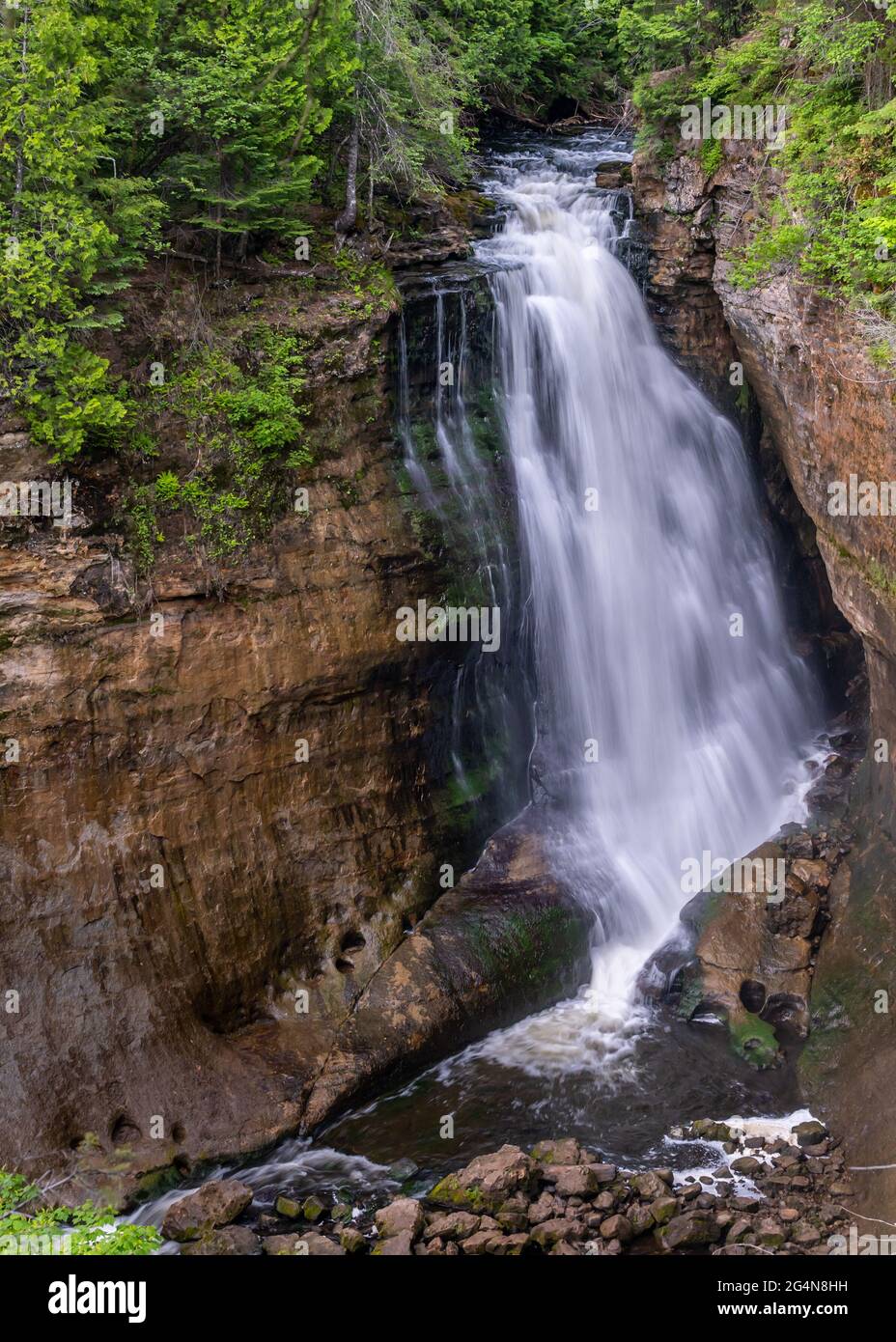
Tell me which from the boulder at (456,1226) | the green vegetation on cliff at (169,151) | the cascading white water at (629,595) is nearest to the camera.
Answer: the boulder at (456,1226)

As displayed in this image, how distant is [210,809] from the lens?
34.8 ft

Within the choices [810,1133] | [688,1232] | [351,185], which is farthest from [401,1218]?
[351,185]

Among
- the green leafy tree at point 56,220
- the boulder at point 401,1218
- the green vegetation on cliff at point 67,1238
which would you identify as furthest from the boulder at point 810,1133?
the green leafy tree at point 56,220

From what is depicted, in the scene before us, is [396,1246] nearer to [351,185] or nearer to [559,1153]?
[559,1153]

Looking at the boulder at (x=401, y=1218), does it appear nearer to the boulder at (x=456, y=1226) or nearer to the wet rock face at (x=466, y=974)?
the boulder at (x=456, y=1226)

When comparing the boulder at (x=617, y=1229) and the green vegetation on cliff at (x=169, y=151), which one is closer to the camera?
the boulder at (x=617, y=1229)

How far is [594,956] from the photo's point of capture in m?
11.9

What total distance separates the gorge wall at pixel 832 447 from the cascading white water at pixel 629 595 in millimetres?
799

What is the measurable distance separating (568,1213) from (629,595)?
25.6 feet

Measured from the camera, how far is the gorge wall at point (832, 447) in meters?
→ 10.0

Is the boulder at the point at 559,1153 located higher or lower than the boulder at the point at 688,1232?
higher

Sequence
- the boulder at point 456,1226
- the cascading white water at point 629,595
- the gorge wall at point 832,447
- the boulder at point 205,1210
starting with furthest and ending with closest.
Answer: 1. the cascading white water at point 629,595
2. the gorge wall at point 832,447
3. the boulder at point 205,1210
4. the boulder at point 456,1226

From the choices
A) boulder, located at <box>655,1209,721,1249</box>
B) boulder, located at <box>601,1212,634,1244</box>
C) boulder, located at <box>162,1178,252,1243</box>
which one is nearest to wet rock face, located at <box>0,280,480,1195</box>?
boulder, located at <box>162,1178,252,1243</box>

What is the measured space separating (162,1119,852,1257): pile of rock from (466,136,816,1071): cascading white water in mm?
3047
